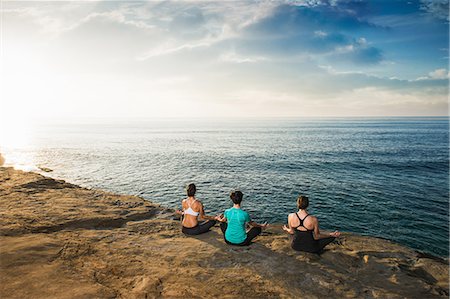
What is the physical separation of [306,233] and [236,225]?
8.00 feet

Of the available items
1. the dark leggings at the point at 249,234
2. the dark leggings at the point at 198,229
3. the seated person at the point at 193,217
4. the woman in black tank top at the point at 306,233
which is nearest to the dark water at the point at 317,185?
the dark leggings at the point at 198,229

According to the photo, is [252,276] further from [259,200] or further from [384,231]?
[259,200]

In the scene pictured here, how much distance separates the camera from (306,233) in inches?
343

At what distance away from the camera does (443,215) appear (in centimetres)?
2094

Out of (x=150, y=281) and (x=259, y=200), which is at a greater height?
(x=150, y=281)

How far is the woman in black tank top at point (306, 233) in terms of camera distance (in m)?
8.59

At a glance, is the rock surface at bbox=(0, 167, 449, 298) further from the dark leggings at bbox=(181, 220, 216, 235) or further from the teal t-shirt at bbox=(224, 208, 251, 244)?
the teal t-shirt at bbox=(224, 208, 251, 244)

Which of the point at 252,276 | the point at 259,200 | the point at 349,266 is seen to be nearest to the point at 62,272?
the point at 252,276

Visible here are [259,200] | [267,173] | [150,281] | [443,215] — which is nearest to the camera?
[150,281]

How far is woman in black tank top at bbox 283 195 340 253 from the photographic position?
8.59m

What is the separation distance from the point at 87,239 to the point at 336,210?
63.5 feet

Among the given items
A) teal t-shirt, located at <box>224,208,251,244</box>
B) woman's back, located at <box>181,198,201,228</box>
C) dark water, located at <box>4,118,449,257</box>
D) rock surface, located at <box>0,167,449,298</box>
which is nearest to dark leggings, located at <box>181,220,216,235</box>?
woman's back, located at <box>181,198,201,228</box>

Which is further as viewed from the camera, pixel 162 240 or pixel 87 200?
pixel 87 200

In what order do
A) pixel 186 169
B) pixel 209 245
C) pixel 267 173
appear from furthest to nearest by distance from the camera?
pixel 186 169, pixel 267 173, pixel 209 245
